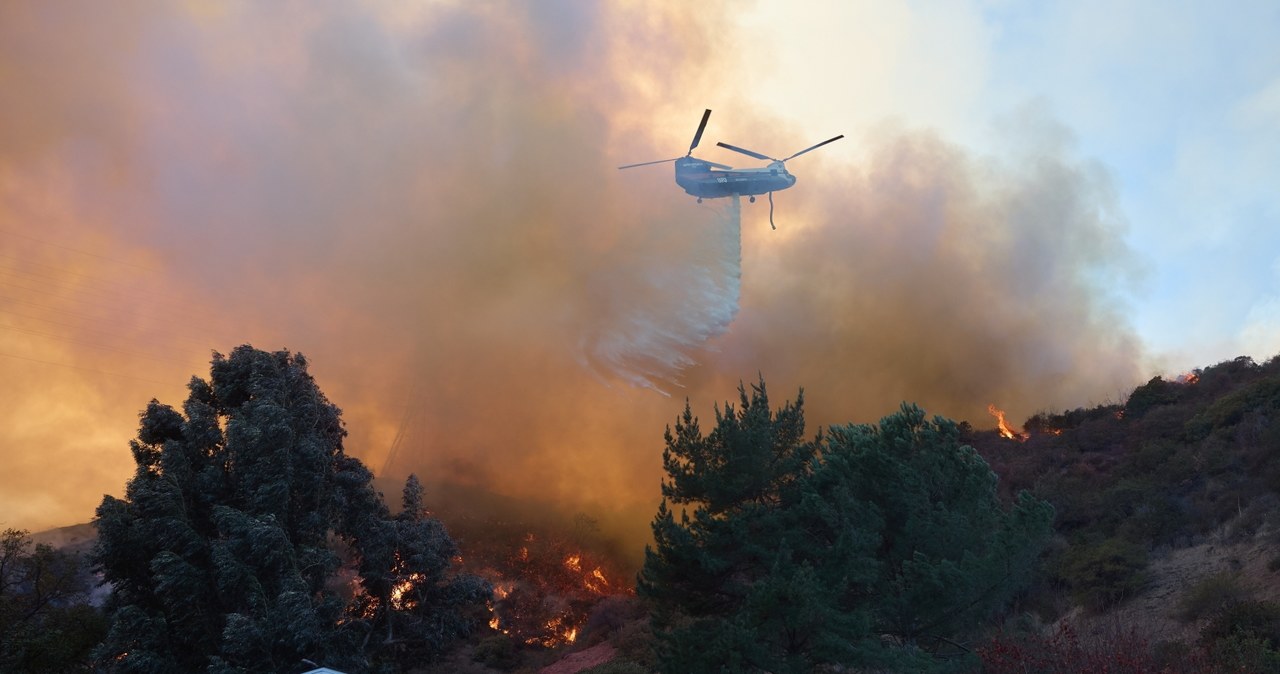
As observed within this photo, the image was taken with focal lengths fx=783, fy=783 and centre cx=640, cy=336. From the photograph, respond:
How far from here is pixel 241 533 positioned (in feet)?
105

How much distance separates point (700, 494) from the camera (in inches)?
1266

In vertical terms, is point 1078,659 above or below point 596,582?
below

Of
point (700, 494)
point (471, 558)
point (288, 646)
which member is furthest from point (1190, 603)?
point (471, 558)

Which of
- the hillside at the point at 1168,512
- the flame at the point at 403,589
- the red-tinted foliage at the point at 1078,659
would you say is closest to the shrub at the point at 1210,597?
the hillside at the point at 1168,512

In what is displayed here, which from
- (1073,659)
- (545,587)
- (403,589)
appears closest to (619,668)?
(403,589)

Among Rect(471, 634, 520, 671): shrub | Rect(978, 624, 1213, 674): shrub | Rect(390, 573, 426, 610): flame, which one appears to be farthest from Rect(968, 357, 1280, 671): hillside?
Rect(471, 634, 520, 671): shrub

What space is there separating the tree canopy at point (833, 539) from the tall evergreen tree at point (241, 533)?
13.3m

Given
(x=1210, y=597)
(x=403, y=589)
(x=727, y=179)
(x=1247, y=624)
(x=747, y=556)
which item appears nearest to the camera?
(x=1247, y=624)

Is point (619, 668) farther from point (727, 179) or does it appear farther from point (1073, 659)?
point (727, 179)

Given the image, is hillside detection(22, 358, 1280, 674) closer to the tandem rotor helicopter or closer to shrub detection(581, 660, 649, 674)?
shrub detection(581, 660, 649, 674)

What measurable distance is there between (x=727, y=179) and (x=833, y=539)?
34.7 m

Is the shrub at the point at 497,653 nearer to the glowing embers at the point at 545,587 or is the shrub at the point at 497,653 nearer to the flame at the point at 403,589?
the glowing embers at the point at 545,587

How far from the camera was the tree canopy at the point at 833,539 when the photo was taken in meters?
26.5

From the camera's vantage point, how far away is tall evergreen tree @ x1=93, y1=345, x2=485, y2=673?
101 ft
